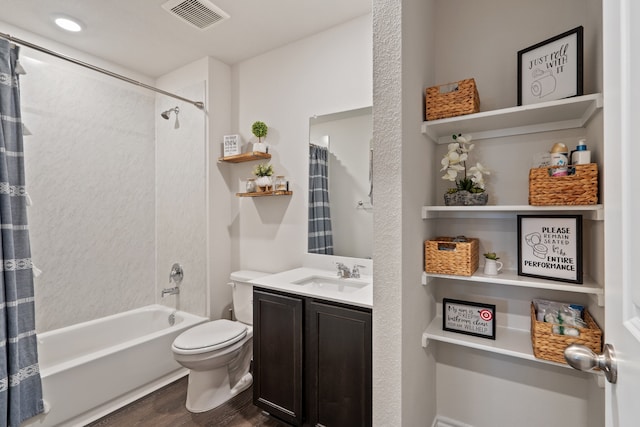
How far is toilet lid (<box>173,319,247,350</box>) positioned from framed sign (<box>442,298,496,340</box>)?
1.37 metres

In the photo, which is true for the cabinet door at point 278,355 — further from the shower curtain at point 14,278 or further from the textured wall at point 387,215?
the shower curtain at point 14,278

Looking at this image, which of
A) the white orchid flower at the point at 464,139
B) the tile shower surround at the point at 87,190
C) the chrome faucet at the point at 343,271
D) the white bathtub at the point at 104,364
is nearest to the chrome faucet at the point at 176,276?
the white bathtub at the point at 104,364

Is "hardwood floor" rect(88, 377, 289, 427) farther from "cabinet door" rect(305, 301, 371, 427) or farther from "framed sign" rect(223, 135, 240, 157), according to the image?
"framed sign" rect(223, 135, 240, 157)

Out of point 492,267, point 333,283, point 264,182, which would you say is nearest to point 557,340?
point 492,267

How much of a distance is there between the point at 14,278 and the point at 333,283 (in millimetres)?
1863

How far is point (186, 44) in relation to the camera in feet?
8.29

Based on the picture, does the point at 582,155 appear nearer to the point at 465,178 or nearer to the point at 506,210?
the point at 506,210

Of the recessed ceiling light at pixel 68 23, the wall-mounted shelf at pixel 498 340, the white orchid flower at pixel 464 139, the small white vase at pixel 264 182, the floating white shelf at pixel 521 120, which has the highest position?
the recessed ceiling light at pixel 68 23

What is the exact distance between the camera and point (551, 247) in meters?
1.32

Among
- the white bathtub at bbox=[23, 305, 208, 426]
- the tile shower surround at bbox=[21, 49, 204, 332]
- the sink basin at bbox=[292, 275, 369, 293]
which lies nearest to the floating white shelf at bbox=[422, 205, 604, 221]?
the sink basin at bbox=[292, 275, 369, 293]

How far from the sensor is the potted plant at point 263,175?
2.49 metres

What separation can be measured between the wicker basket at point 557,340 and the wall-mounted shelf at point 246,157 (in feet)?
6.91

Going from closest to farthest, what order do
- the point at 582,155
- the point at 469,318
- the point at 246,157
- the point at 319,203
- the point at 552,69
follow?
1. the point at 582,155
2. the point at 552,69
3. the point at 469,318
4. the point at 319,203
5. the point at 246,157

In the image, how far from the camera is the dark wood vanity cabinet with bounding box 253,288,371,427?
1.50 metres
